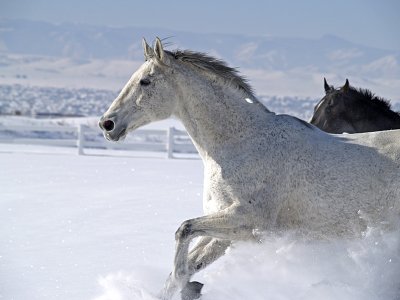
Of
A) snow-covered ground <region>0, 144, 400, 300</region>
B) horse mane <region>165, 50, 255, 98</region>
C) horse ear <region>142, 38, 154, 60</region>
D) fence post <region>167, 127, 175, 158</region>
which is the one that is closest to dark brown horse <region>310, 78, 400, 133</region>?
snow-covered ground <region>0, 144, 400, 300</region>

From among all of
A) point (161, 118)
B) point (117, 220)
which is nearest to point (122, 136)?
point (161, 118)

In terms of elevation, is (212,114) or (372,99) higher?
(372,99)

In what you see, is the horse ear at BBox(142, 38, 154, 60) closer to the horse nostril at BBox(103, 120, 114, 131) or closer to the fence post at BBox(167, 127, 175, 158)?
the horse nostril at BBox(103, 120, 114, 131)

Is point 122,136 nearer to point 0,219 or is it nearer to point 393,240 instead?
point 393,240

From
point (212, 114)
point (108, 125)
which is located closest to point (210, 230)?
point (212, 114)

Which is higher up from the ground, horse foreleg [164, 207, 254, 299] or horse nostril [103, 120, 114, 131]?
horse nostril [103, 120, 114, 131]

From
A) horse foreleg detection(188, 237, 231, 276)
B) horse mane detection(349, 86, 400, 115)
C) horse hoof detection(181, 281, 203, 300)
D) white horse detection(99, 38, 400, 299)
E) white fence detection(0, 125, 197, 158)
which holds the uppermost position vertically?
horse mane detection(349, 86, 400, 115)

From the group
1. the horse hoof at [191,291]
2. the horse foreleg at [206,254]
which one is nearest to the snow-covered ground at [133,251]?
the horse foreleg at [206,254]

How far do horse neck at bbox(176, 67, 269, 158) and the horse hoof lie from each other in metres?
0.93

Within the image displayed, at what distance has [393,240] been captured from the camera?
6.21 m

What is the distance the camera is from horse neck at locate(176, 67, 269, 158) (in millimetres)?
6414

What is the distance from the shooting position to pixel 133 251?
8.85 m

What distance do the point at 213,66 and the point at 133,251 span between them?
2.89 m

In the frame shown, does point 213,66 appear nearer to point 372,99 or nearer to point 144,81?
point 144,81
